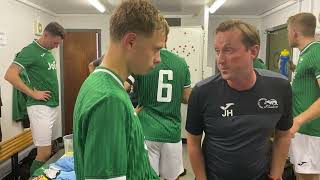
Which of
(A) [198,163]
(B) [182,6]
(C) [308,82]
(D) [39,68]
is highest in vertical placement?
(B) [182,6]

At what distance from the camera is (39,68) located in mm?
3627

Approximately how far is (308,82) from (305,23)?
0.49 metres

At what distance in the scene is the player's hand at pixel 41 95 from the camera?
3500 millimetres

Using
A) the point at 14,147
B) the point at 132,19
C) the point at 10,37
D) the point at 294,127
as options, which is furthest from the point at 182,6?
the point at 132,19

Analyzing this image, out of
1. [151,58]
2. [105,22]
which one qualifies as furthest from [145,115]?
[105,22]

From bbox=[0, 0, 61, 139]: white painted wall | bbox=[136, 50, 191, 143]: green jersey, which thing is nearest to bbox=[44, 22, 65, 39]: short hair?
bbox=[136, 50, 191, 143]: green jersey

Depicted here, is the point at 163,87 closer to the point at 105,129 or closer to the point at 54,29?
the point at 54,29

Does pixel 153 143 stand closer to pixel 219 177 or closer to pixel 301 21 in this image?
pixel 219 177

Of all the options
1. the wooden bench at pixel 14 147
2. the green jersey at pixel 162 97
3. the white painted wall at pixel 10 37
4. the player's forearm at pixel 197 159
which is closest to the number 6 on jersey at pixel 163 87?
the green jersey at pixel 162 97

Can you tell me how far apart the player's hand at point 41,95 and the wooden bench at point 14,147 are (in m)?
0.89

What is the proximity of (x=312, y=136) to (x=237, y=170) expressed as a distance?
1440 mm

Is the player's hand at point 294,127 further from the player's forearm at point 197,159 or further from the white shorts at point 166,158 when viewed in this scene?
the white shorts at point 166,158

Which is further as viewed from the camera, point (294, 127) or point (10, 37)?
point (10, 37)

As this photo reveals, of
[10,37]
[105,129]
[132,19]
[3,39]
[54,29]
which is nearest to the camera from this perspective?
[105,129]
